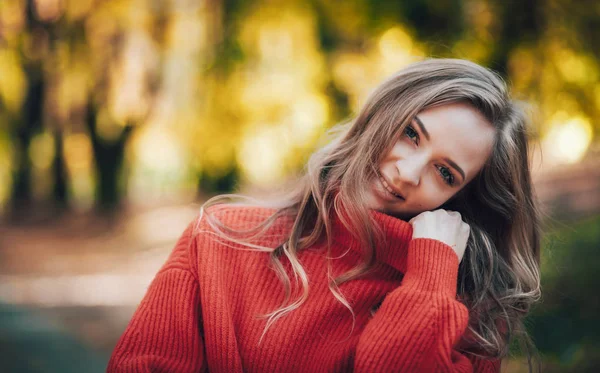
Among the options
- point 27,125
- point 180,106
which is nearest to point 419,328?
point 180,106

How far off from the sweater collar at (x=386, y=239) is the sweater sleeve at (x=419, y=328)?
0.11 meters

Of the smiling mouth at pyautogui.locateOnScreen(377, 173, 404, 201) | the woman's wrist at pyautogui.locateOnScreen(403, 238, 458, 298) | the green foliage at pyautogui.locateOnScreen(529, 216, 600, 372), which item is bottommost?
the green foliage at pyautogui.locateOnScreen(529, 216, 600, 372)

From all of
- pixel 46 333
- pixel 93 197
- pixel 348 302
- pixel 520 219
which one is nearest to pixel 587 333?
pixel 520 219

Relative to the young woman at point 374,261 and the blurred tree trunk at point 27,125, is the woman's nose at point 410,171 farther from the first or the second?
the blurred tree trunk at point 27,125

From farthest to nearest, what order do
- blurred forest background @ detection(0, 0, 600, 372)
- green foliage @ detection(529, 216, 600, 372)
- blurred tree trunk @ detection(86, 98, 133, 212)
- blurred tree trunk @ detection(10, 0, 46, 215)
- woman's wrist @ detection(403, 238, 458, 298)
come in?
blurred tree trunk @ detection(86, 98, 133, 212) < blurred tree trunk @ detection(10, 0, 46, 215) < blurred forest background @ detection(0, 0, 600, 372) < green foliage @ detection(529, 216, 600, 372) < woman's wrist @ detection(403, 238, 458, 298)

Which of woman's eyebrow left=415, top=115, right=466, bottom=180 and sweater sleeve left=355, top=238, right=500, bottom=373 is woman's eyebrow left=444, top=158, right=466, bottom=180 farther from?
sweater sleeve left=355, top=238, right=500, bottom=373

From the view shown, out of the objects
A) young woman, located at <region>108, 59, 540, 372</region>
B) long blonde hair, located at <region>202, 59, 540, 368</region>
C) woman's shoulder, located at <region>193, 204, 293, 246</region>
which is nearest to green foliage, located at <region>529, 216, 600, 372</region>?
long blonde hair, located at <region>202, 59, 540, 368</region>

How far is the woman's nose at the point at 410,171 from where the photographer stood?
1958mm

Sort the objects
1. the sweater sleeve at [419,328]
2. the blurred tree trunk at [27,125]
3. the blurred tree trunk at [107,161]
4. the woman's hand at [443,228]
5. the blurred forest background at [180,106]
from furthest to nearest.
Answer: the blurred tree trunk at [107,161] → the blurred tree trunk at [27,125] → the blurred forest background at [180,106] → the woman's hand at [443,228] → the sweater sleeve at [419,328]

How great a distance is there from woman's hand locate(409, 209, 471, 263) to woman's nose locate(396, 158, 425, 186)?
0.16 metres

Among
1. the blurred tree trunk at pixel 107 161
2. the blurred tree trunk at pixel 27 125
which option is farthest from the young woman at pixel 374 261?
the blurred tree trunk at pixel 107 161

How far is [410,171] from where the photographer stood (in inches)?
77.1

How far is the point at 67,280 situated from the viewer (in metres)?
8.07

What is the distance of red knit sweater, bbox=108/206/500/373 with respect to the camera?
1.83 m
